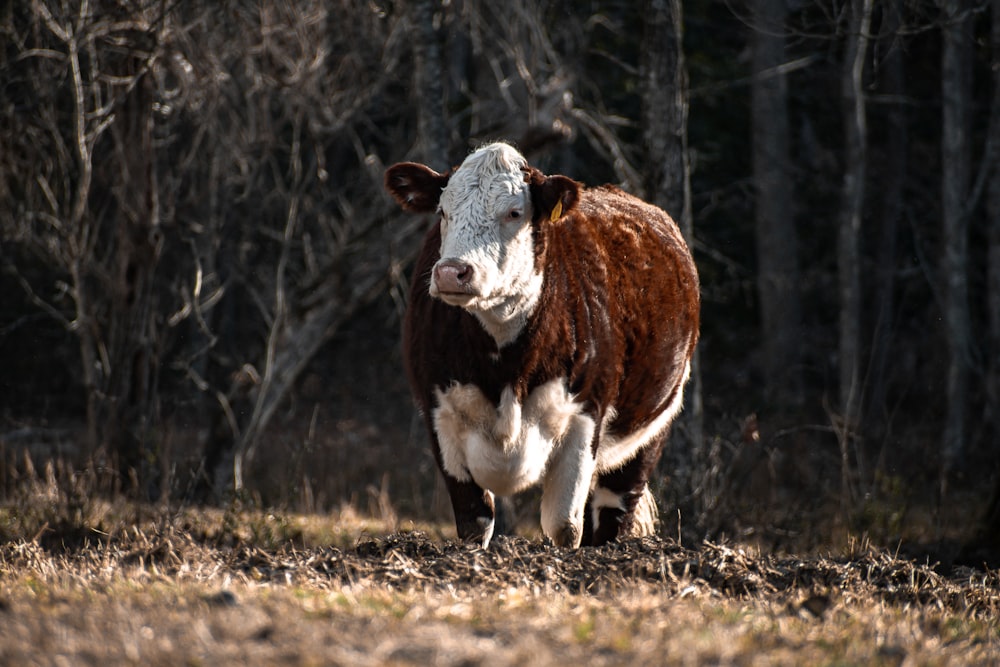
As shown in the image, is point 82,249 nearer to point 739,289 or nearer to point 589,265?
point 589,265

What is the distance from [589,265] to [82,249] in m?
4.90

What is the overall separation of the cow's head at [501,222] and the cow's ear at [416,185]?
0.01 m

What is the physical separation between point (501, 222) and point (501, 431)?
42.8 inches

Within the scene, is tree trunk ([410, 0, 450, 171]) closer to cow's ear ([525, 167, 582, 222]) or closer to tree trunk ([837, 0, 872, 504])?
cow's ear ([525, 167, 582, 222])

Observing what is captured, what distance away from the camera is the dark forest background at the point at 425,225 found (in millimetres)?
9336

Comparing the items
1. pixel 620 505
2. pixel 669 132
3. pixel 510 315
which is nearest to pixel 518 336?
pixel 510 315

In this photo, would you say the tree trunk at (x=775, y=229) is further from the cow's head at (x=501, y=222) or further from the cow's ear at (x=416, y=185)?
the cow's head at (x=501, y=222)

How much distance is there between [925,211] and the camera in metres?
20.1

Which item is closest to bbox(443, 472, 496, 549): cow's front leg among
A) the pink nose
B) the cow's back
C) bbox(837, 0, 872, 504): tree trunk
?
the cow's back

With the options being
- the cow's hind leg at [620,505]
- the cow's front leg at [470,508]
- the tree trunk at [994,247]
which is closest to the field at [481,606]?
the cow's front leg at [470,508]

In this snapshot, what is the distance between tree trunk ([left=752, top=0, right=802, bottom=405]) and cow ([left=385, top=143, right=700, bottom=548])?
36.5 ft

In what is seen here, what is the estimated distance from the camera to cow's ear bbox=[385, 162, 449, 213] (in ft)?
21.0

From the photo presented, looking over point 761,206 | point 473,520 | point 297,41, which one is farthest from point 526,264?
point 761,206

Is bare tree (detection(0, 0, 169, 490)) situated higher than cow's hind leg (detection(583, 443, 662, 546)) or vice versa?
bare tree (detection(0, 0, 169, 490))
